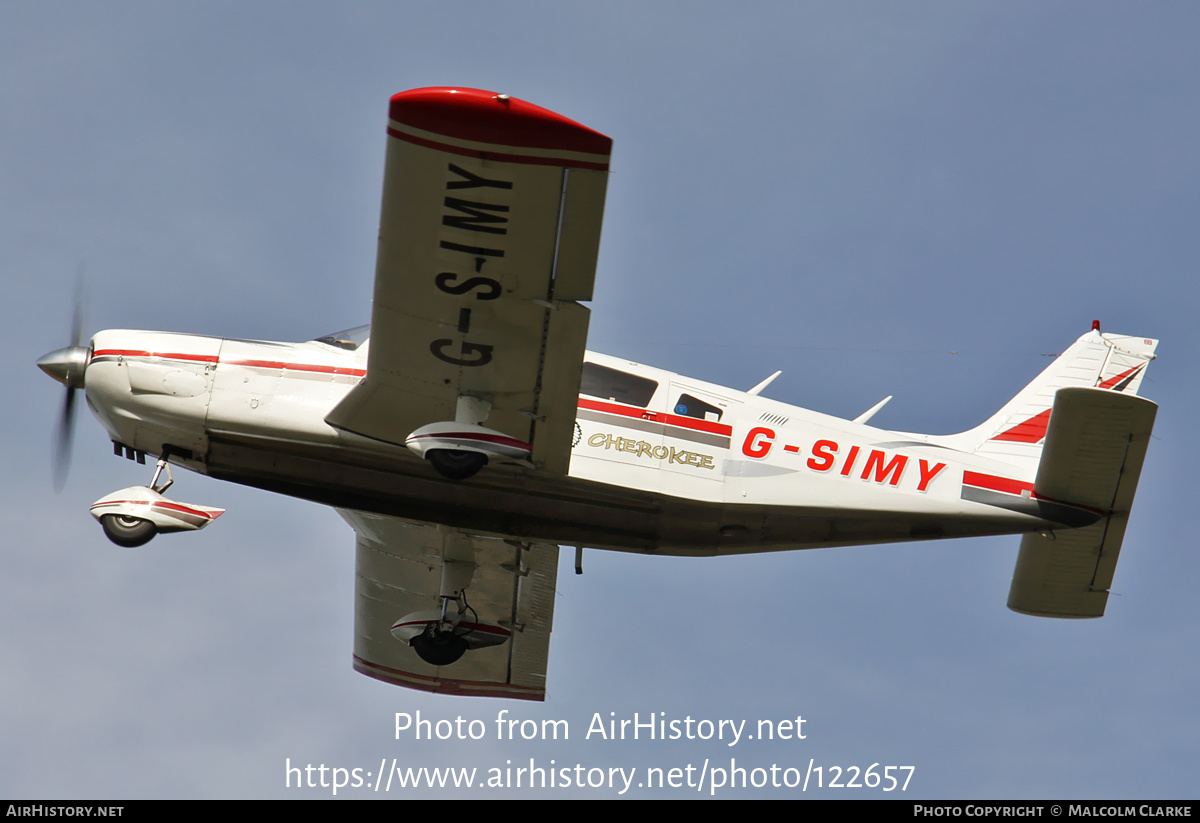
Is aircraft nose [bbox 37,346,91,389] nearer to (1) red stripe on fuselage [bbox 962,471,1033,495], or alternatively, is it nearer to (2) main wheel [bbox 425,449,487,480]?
(2) main wheel [bbox 425,449,487,480]

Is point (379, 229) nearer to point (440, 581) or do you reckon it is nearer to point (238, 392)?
point (238, 392)

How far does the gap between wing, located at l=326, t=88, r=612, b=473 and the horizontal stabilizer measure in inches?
177

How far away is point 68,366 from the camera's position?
414 inches

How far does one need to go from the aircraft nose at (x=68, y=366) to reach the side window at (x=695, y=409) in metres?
5.34

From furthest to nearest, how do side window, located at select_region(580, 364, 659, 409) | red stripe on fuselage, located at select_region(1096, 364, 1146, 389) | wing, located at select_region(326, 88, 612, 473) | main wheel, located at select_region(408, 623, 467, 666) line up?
main wheel, located at select_region(408, 623, 467, 666) → red stripe on fuselage, located at select_region(1096, 364, 1146, 389) → side window, located at select_region(580, 364, 659, 409) → wing, located at select_region(326, 88, 612, 473)

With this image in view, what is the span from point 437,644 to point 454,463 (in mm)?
3193

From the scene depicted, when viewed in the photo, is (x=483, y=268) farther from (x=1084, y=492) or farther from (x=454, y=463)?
(x=1084, y=492)

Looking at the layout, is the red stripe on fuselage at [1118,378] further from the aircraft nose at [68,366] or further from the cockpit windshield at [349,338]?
the aircraft nose at [68,366]

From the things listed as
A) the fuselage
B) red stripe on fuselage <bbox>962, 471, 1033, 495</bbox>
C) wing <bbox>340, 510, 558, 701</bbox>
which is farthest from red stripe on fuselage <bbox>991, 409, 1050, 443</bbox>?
wing <bbox>340, 510, 558, 701</bbox>

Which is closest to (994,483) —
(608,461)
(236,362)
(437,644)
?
(608,461)

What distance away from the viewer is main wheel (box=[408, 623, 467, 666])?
39.9 feet

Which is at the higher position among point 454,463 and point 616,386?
point 616,386

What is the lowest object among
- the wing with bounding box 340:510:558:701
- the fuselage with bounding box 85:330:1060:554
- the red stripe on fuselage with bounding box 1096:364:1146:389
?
the wing with bounding box 340:510:558:701

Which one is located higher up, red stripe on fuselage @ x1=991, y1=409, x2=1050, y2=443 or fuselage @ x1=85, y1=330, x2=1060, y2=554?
red stripe on fuselage @ x1=991, y1=409, x2=1050, y2=443
